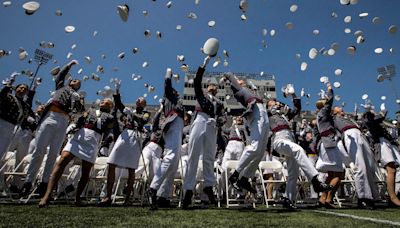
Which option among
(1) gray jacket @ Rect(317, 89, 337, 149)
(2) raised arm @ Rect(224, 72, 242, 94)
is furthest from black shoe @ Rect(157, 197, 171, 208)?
(1) gray jacket @ Rect(317, 89, 337, 149)

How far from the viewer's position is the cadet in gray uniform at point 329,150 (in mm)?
6074

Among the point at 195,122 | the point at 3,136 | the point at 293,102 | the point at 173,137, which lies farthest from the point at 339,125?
the point at 3,136

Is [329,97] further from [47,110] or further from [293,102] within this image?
[47,110]

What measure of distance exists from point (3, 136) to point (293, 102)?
19.8 feet

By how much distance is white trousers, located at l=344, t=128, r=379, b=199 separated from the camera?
5555 mm

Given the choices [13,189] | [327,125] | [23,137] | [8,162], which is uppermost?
[327,125]

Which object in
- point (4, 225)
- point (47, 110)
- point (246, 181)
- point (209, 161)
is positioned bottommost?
point (4, 225)

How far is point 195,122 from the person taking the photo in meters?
5.46

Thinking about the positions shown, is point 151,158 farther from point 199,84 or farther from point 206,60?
point 206,60

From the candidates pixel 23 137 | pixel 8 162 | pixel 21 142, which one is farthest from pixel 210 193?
pixel 23 137

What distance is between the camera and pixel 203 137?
17.6 feet

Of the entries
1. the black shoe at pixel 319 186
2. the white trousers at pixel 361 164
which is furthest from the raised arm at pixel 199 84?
the white trousers at pixel 361 164

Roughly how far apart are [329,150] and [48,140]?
589cm

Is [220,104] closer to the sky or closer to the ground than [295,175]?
closer to the sky
